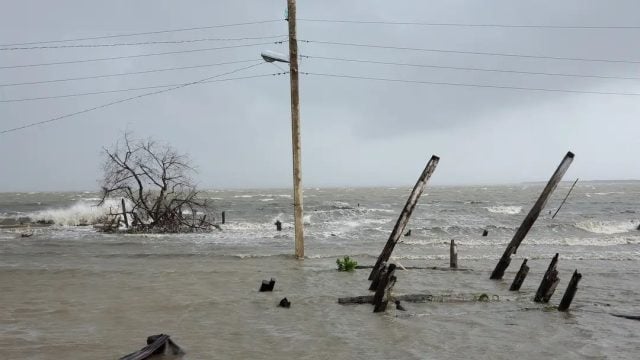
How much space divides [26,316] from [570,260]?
18775mm

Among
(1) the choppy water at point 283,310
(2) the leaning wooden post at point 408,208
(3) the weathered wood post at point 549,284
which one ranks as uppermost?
(2) the leaning wooden post at point 408,208

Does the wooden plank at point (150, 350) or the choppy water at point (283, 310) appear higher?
the wooden plank at point (150, 350)

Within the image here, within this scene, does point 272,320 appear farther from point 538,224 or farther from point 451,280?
point 538,224

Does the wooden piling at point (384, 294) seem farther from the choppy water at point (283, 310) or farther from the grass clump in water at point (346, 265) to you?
the grass clump in water at point (346, 265)

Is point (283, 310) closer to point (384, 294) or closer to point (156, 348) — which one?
point (384, 294)

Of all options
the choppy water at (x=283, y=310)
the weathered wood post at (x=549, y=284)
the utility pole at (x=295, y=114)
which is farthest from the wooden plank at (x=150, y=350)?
the utility pole at (x=295, y=114)

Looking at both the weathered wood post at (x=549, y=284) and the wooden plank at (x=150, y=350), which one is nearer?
the wooden plank at (x=150, y=350)

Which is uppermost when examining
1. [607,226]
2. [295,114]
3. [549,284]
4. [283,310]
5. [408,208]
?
[295,114]

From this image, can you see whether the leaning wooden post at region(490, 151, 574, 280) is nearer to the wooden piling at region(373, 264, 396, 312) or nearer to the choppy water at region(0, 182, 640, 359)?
the choppy water at region(0, 182, 640, 359)

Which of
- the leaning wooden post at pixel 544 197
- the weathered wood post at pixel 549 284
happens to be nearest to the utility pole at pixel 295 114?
the leaning wooden post at pixel 544 197

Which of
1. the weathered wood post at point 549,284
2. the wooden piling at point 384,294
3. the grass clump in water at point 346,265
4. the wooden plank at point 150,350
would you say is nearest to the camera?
the wooden plank at point 150,350

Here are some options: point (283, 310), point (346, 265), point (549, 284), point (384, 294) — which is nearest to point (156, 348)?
point (283, 310)

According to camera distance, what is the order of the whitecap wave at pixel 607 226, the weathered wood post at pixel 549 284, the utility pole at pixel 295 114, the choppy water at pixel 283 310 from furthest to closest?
the whitecap wave at pixel 607 226 < the utility pole at pixel 295 114 < the weathered wood post at pixel 549 284 < the choppy water at pixel 283 310

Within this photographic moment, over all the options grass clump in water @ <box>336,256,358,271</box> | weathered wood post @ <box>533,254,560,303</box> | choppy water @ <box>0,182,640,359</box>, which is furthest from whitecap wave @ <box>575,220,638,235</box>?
weathered wood post @ <box>533,254,560,303</box>
